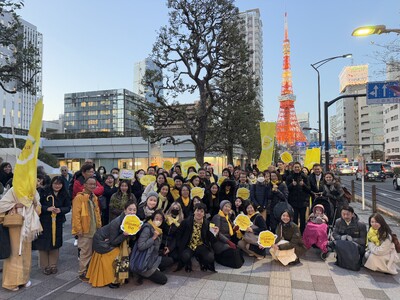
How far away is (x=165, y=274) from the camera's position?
16.5 feet

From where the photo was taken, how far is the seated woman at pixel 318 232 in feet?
19.3

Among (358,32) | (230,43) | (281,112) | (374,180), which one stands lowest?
(374,180)

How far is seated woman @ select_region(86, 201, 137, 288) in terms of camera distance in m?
4.48

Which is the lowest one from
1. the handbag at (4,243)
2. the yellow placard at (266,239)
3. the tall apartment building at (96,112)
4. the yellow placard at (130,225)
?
the yellow placard at (266,239)

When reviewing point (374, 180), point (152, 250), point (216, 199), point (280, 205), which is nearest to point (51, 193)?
point (152, 250)

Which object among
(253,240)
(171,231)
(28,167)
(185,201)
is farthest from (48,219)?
(253,240)

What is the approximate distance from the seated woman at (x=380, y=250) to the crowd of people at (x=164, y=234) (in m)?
0.02

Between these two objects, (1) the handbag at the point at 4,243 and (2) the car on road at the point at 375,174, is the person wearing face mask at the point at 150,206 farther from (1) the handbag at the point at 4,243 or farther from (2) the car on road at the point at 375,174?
(2) the car on road at the point at 375,174

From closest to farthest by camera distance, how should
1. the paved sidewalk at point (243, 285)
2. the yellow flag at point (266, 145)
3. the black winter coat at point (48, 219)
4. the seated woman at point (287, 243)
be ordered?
1. the paved sidewalk at point (243, 285)
2. the black winter coat at point (48, 219)
3. the seated woman at point (287, 243)
4. the yellow flag at point (266, 145)

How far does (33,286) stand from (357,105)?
98677 mm

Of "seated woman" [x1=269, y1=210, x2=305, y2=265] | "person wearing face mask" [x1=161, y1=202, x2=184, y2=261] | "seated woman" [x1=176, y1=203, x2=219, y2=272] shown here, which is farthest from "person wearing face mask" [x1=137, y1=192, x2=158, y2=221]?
"seated woman" [x1=269, y1=210, x2=305, y2=265]

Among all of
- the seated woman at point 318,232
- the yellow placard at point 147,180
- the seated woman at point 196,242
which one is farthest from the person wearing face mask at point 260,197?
the yellow placard at point 147,180

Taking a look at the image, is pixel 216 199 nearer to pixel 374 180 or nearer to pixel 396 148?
pixel 374 180

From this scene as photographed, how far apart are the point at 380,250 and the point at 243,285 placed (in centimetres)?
254
